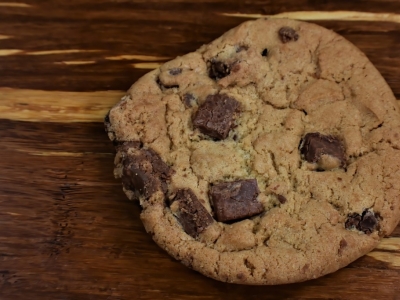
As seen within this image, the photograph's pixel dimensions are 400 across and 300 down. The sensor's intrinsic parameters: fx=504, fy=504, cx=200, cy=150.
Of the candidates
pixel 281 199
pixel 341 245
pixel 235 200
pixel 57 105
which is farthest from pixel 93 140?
pixel 341 245

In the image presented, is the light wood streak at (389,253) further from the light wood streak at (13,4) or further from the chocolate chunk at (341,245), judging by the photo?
the light wood streak at (13,4)

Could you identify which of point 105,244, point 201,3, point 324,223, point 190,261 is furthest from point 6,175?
point 324,223

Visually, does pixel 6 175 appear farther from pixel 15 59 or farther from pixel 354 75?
pixel 354 75

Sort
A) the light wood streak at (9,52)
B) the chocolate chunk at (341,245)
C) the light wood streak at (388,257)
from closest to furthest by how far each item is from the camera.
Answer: the chocolate chunk at (341,245) → the light wood streak at (388,257) → the light wood streak at (9,52)

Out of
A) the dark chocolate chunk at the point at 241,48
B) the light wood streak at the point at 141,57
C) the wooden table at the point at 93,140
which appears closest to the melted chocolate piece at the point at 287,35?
the dark chocolate chunk at the point at 241,48

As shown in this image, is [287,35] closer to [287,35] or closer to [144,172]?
[287,35]
